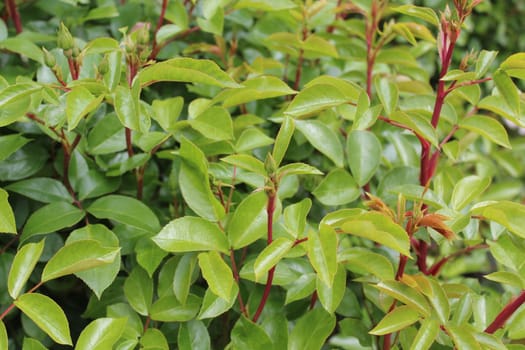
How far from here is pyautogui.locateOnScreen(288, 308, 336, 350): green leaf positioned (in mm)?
680

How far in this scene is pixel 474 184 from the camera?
752 mm

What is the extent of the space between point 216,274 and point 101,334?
13 centimetres

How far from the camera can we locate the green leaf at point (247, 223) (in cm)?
67

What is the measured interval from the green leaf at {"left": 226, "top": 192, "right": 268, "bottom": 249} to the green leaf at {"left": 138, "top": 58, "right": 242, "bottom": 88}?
14cm

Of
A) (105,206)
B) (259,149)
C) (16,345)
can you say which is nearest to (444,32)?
(259,149)

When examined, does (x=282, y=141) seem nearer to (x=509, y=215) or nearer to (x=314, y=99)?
(x=314, y=99)

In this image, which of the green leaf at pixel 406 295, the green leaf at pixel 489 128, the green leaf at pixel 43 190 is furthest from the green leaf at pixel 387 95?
the green leaf at pixel 43 190

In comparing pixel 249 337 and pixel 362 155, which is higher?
pixel 362 155

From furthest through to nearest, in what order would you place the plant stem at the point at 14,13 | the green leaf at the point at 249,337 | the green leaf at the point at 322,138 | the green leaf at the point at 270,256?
1. the plant stem at the point at 14,13
2. the green leaf at the point at 322,138
3. the green leaf at the point at 249,337
4. the green leaf at the point at 270,256

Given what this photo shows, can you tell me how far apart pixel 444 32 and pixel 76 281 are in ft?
2.11

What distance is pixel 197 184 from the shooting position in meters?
0.71

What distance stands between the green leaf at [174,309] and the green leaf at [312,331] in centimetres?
12

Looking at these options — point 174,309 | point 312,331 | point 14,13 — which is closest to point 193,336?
point 174,309

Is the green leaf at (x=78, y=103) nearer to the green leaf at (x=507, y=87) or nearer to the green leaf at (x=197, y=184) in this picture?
the green leaf at (x=197, y=184)
